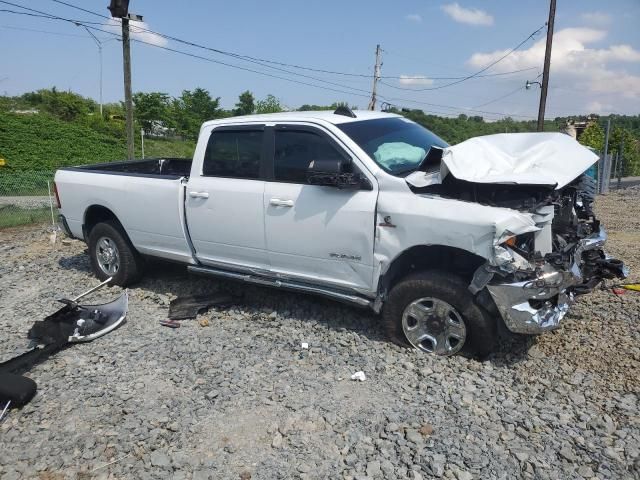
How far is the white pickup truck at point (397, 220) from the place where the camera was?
3680 mm

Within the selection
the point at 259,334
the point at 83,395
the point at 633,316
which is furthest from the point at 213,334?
the point at 633,316

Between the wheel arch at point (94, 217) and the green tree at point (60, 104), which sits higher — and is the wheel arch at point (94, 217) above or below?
below

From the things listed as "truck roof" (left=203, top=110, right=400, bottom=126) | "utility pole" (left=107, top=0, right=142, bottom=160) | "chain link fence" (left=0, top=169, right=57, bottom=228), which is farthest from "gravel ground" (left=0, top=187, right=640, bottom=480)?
"utility pole" (left=107, top=0, right=142, bottom=160)

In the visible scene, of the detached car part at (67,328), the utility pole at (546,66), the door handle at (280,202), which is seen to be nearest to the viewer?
the detached car part at (67,328)

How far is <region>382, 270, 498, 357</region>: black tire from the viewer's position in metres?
3.76

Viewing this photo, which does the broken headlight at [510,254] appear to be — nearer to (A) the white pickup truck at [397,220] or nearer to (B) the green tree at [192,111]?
(A) the white pickup truck at [397,220]

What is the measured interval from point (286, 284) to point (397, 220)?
4.27 feet

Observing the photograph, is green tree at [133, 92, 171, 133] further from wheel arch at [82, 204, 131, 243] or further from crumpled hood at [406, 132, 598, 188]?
crumpled hood at [406, 132, 598, 188]

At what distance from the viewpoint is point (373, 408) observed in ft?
11.3

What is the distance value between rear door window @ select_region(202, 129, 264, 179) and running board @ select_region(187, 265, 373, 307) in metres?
0.97

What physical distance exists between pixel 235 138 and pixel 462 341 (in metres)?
2.81

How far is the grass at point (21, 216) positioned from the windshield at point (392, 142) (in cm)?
988

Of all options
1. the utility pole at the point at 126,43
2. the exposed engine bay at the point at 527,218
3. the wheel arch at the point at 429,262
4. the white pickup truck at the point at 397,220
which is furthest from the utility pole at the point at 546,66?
the wheel arch at the point at 429,262

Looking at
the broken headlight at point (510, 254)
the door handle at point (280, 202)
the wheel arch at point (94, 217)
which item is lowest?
the wheel arch at point (94, 217)
